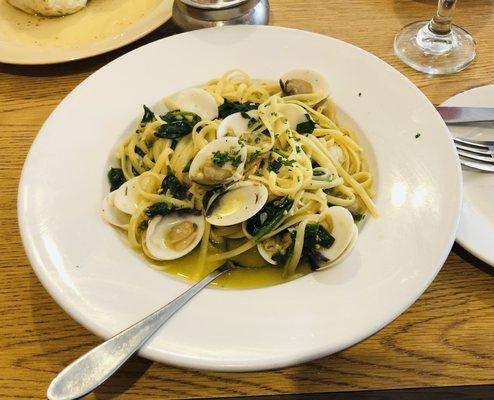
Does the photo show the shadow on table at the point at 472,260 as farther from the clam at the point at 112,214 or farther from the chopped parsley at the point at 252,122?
the clam at the point at 112,214

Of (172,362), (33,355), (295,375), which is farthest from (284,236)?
(33,355)

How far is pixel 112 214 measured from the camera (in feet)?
6.14

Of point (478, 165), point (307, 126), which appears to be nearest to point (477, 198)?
point (478, 165)

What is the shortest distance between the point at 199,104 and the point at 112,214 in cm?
68

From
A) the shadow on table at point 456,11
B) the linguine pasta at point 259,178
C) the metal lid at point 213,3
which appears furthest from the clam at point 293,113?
the shadow on table at point 456,11

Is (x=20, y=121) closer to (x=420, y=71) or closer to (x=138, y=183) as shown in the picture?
(x=138, y=183)

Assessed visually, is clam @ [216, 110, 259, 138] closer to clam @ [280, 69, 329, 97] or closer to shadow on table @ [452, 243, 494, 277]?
clam @ [280, 69, 329, 97]

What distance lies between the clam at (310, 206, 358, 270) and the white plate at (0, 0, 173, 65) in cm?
169

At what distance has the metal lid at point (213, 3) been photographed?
2508 mm

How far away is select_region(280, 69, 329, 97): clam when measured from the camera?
7.40ft

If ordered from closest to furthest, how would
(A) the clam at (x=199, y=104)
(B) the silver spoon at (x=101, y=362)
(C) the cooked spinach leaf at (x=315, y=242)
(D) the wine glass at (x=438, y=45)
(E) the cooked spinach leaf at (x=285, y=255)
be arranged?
1. (B) the silver spoon at (x=101, y=362)
2. (C) the cooked spinach leaf at (x=315, y=242)
3. (E) the cooked spinach leaf at (x=285, y=255)
4. (A) the clam at (x=199, y=104)
5. (D) the wine glass at (x=438, y=45)

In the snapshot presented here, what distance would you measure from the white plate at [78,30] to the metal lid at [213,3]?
1.12 ft

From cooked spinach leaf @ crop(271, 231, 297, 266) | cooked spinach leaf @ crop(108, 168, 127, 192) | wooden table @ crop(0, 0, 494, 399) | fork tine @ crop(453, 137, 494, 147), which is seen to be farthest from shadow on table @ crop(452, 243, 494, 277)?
cooked spinach leaf @ crop(108, 168, 127, 192)

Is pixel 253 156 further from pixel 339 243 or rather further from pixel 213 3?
pixel 213 3
